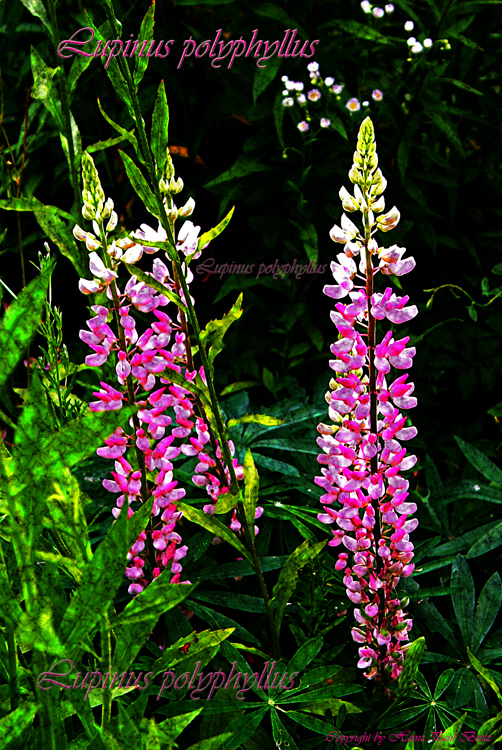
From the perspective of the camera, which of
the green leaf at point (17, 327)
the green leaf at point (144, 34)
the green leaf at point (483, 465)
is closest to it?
the green leaf at point (17, 327)

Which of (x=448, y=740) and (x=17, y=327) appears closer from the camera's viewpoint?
(x=17, y=327)

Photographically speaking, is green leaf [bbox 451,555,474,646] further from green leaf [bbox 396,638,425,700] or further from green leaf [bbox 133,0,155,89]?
green leaf [bbox 133,0,155,89]

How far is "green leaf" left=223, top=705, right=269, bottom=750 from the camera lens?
3.31 feet

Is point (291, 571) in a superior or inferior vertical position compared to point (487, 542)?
superior

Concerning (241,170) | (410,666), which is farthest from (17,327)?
(241,170)

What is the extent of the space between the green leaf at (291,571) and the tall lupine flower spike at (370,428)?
0.19 ft

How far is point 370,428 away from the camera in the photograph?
105 cm

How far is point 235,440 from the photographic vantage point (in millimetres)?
1599

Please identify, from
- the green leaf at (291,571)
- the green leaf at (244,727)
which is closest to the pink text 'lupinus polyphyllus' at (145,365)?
the green leaf at (291,571)

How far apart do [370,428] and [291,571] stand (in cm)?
25

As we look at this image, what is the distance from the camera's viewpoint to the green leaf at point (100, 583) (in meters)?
0.60

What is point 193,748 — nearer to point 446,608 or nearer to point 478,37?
point 446,608

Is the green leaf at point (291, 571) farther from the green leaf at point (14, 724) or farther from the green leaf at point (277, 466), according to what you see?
the green leaf at point (14, 724)

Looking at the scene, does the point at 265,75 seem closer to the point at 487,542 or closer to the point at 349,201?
the point at 349,201
